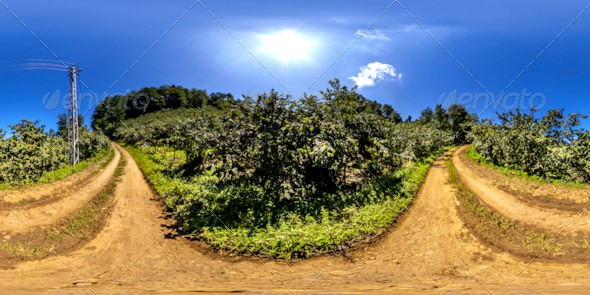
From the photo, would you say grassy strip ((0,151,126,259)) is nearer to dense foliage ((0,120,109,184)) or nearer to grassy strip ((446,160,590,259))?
dense foliage ((0,120,109,184))

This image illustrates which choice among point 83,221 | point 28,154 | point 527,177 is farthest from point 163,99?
point 527,177

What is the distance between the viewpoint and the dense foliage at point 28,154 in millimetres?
16703

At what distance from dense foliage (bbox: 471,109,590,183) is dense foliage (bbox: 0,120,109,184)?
26.0 metres

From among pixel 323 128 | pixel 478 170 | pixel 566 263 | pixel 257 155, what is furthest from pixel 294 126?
pixel 478 170

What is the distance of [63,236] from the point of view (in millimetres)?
8758

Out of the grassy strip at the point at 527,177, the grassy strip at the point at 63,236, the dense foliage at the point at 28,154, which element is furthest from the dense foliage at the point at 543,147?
the dense foliage at the point at 28,154

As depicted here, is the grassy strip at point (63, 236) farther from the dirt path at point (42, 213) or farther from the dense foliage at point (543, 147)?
the dense foliage at point (543, 147)

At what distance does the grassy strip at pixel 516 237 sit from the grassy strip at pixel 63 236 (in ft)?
37.6

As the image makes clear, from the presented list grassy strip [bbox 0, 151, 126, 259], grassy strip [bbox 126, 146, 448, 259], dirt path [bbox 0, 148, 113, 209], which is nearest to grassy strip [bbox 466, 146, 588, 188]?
grassy strip [bbox 126, 146, 448, 259]

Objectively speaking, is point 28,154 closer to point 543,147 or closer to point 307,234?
point 307,234

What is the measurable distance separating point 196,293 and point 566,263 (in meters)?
7.96

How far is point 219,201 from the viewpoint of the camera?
1118 centimetres

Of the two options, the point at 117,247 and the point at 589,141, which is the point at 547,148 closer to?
the point at 589,141

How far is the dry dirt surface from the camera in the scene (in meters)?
5.66
